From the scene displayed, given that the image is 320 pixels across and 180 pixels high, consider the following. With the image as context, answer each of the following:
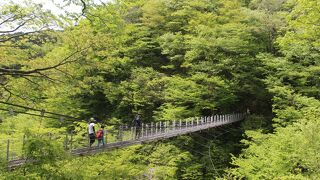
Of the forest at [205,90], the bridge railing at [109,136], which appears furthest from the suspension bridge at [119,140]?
the forest at [205,90]

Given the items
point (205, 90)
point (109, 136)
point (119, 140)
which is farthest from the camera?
point (205, 90)

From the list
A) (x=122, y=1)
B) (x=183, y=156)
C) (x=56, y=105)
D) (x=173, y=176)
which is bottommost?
(x=173, y=176)

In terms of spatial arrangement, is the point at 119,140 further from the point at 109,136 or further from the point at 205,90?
the point at 205,90

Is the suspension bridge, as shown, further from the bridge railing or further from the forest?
the forest

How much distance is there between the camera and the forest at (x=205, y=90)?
1053 centimetres

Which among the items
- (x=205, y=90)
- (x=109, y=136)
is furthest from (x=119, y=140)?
(x=205, y=90)

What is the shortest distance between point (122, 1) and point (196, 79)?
41.6ft

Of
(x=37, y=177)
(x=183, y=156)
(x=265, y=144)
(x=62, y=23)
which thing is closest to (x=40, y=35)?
(x=62, y=23)

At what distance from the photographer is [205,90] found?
18.3 meters

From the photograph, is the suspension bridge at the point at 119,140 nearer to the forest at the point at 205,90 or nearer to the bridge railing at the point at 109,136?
the bridge railing at the point at 109,136

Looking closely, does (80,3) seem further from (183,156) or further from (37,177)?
(183,156)

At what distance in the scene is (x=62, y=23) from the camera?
6598 millimetres

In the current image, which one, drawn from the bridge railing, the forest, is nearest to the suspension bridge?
the bridge railing

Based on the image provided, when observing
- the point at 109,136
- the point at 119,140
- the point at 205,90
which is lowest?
the point at 119,140
